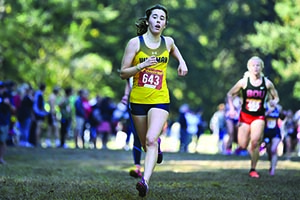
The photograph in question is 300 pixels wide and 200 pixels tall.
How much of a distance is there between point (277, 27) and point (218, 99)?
16974 millimetres

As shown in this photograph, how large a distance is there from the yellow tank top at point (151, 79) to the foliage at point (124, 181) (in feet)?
3.89

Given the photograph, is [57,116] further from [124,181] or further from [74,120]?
[124,181]

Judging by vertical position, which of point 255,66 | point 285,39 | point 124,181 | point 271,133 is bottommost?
point 124,181

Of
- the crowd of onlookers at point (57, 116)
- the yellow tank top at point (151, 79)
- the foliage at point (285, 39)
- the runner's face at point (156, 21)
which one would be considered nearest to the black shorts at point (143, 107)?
the yellow tank top at point (151, 79)

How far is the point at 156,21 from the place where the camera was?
30.6ft

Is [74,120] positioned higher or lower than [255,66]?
lower

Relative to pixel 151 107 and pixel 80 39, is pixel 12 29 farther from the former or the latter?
pixel 151 107

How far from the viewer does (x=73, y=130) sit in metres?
25.3

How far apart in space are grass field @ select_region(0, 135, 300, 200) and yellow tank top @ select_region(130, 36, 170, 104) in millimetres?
1182

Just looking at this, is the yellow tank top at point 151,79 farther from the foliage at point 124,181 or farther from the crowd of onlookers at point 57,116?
the crowd of onlookers at point 57,116

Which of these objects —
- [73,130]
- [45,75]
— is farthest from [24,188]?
[45,75]

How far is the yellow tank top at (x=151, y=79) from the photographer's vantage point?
9.30 m

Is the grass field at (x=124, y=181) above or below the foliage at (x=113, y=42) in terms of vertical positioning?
below

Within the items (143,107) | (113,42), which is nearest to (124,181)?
(143,107)
